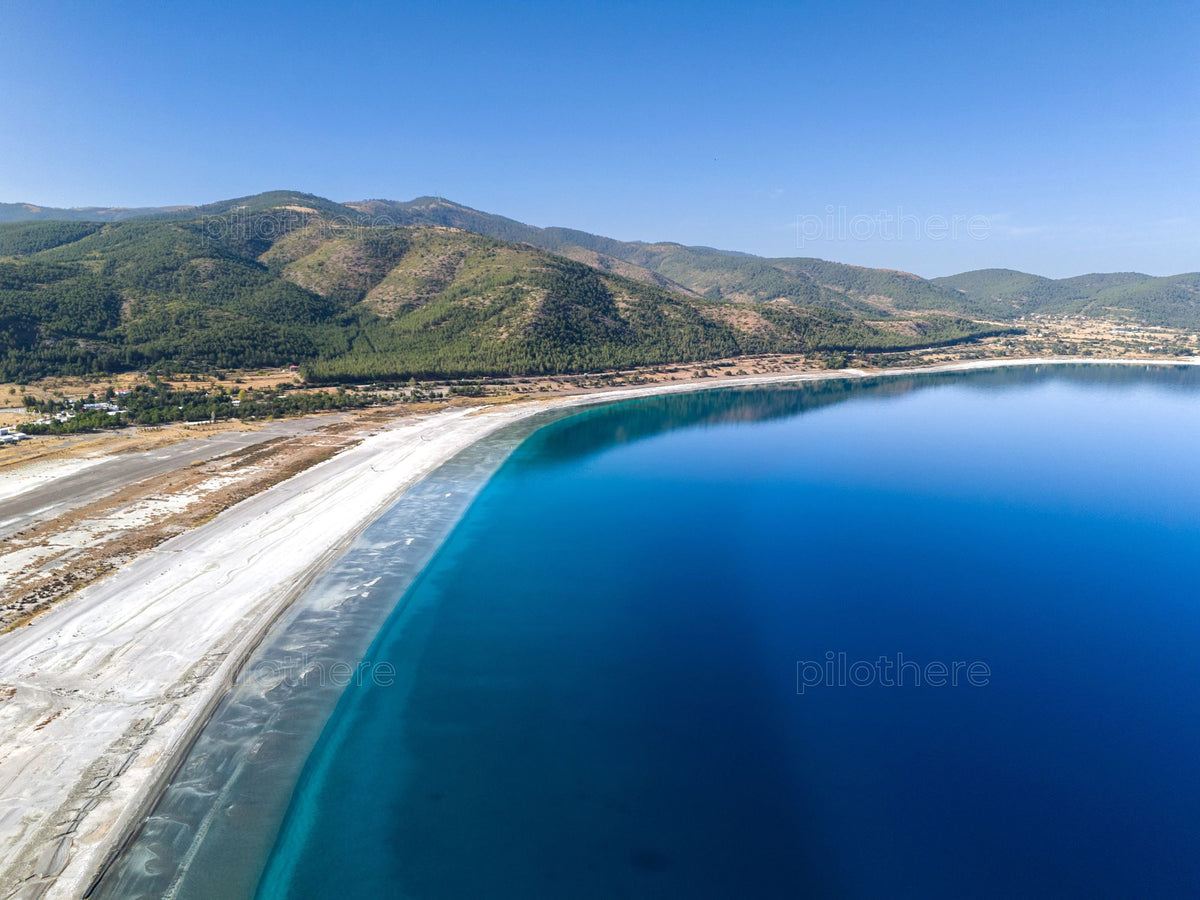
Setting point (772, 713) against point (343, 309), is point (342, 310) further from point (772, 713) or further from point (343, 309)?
point (772, 713)

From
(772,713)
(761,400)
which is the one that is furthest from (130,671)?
(761,400)

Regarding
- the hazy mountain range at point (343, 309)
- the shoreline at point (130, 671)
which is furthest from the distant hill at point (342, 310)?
the shoreline at point (130, 671)

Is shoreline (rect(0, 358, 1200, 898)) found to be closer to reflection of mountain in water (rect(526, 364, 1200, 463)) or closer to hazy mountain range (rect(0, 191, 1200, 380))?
reflection of mountain in water (rect(526, 364, 1200, 463))

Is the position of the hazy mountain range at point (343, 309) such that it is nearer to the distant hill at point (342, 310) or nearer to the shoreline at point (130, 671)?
the distant hill at point (342, 310)

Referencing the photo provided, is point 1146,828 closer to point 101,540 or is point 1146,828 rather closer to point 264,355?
A: point 101,540

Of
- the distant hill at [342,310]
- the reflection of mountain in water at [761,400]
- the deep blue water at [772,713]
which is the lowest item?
the deep blue water at [772,713]

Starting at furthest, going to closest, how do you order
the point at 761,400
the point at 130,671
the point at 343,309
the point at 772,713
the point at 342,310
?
the point at 343,309 < the point at 342,310 < the point at 761,400 < the point at 130,671 < the point at 772,713
